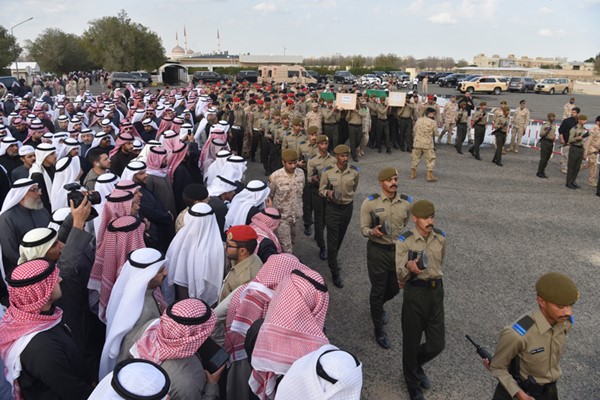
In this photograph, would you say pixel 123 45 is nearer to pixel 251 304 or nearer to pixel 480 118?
pixel 480 118

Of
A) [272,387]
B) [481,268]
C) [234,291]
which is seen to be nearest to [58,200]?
[234,291]

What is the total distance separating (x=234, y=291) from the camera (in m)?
3.00

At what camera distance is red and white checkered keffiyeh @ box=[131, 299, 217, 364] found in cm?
221

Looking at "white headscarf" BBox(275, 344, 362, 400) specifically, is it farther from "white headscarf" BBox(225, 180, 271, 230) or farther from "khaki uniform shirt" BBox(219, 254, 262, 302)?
"white headscarf" BBox(225, 180, 271, 230)

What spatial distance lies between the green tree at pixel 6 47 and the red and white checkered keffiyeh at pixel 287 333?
165 ft

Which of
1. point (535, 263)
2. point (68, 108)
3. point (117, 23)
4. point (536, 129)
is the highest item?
point (117, 23)

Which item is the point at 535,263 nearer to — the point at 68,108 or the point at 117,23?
the point at 68,108

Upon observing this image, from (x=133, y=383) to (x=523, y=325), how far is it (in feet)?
7.49

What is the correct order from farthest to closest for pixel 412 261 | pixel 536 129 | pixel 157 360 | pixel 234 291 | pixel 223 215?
1. pixel 536 129
2. pixel 223 215
3. pixel 412 261
4. pixel 234 291
5. pixel 157 360

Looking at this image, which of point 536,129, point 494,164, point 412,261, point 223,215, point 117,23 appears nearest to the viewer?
point 412,261

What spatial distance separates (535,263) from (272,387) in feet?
17.9

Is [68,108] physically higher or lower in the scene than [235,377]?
higher

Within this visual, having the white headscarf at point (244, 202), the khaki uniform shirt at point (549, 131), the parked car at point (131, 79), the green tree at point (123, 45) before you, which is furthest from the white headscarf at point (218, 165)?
the green tree at point (123, 45)

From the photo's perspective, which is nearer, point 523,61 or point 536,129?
point 536,129
